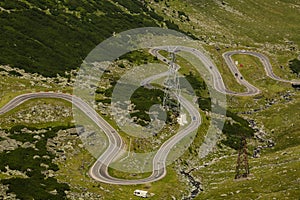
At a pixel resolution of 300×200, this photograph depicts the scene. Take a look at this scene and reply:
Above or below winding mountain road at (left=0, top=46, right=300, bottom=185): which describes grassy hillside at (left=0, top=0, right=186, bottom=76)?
above

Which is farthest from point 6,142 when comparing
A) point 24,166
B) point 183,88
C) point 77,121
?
point 183,88

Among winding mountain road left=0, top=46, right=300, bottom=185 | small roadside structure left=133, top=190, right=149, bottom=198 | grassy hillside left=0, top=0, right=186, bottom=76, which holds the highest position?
grassy hillside left=0, top=0, right=186, bottom=76

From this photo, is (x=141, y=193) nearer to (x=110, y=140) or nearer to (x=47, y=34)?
(x=110, y=140)

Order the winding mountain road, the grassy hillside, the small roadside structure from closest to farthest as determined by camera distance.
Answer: the small roadside structure < the winding mountain road < the grassy hillside

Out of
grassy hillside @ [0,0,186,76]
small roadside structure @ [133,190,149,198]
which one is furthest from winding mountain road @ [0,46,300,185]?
grassy hillside @ [0,0,186,76]

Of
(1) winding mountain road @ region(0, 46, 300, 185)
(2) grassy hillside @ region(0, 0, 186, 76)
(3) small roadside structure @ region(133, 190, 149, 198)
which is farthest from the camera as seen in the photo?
(2) grassy hillside @ region(0, 0, 186, 76)

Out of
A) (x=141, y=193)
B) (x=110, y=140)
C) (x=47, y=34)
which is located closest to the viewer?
(x=141, y=193)

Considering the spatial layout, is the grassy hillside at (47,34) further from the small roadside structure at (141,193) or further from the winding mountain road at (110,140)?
the small roadside structure at (141,193)

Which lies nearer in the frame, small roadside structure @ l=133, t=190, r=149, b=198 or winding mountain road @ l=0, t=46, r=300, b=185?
small roadside structure @ l=133, t=190, r=149, b=198

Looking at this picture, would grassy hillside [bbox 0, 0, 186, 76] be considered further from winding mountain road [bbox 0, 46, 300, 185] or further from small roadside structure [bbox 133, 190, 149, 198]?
small roadside structure [bbox 133, 190, 149, 198]

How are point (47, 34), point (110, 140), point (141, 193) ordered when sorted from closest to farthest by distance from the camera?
1. point (141, 193)
2. point (110, 140)
3. point (47, 34)

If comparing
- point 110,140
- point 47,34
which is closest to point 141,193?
point 110,140

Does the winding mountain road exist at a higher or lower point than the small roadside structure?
higher
